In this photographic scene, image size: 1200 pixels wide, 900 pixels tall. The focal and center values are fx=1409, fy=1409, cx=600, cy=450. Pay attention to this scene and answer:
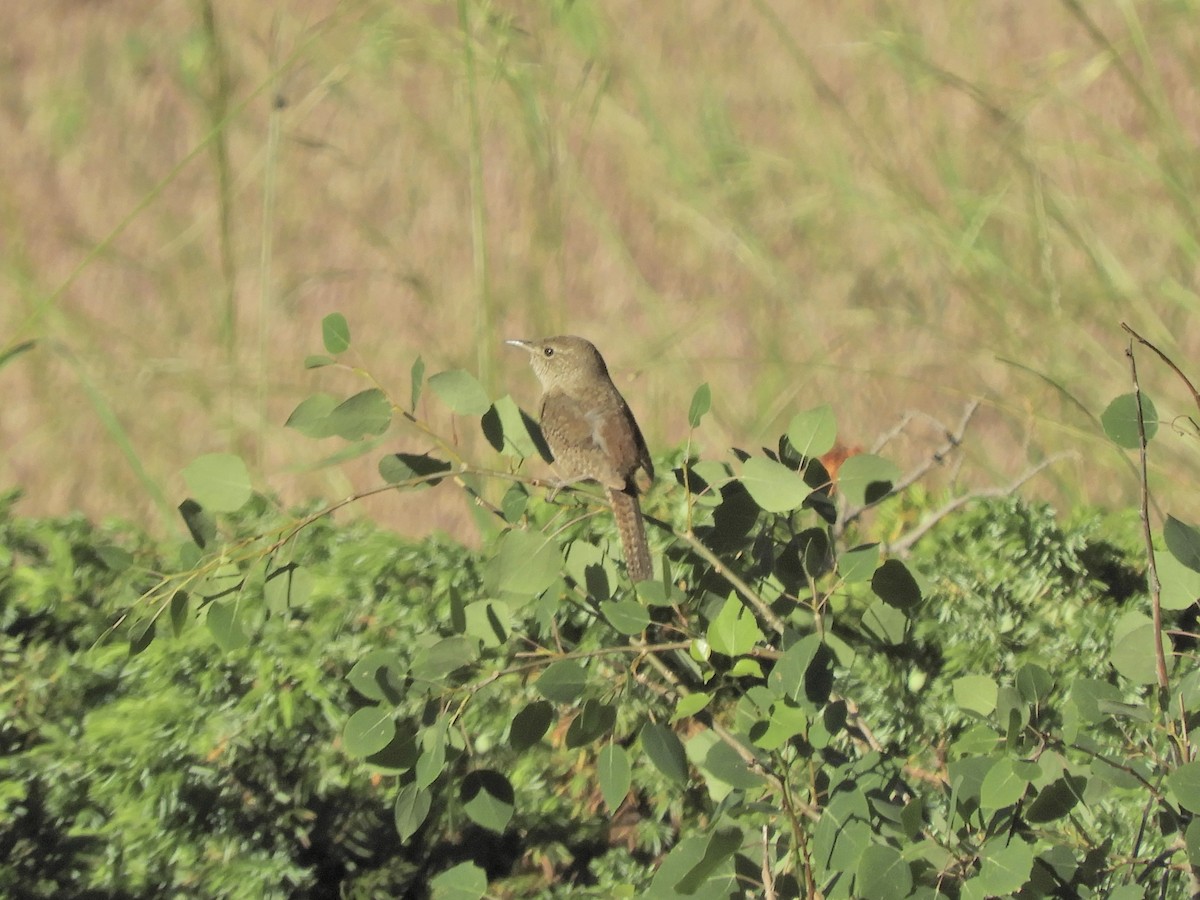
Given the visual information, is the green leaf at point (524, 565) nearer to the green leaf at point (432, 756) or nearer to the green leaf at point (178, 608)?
the green leaf at point (432, 756)

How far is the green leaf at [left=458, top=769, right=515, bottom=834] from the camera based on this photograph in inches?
65.1

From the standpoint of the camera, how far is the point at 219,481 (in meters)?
1.73

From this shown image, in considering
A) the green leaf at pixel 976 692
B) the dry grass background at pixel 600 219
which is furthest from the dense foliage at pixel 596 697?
the dry grass background at pixel 600 219

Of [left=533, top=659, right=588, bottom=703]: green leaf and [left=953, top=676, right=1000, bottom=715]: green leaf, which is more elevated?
[left=533, top=659, right=588, bottom=703]: green leaf

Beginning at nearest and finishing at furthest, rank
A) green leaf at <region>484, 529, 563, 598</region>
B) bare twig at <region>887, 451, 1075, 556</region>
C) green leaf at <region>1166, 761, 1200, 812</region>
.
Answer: green leaf at <region>1166, 761, 1200, 812</region> → green leaf at <region>484, 529, 563, 598</region> → bare twig at <region>887, 451, 1075, 556</region>

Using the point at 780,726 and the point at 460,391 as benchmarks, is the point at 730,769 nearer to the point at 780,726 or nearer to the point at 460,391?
the point at 780,726

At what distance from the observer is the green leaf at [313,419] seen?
5.54ft

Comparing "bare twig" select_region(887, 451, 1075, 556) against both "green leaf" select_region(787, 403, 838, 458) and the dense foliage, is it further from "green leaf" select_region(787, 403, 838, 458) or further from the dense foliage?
"green leaf" select_region(787, 403, 838, 458)

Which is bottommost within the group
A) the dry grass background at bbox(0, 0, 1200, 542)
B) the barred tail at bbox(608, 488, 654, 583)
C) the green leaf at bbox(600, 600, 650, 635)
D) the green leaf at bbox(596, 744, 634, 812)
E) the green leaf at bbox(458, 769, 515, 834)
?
the dry grass background at bbox(0, 0, 1200, 542)

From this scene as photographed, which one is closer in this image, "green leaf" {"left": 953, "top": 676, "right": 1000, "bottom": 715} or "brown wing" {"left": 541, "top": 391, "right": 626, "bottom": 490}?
"green leaf" {"left": 953, "top": 676, "right": 1000, "bottom": 715}

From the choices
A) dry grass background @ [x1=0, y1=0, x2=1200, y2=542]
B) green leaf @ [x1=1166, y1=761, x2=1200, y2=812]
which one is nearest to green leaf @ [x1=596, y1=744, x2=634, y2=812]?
green leaf @ [x1=1166, y1=761, x2=1200, y2=812]

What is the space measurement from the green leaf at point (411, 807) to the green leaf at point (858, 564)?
0.56m

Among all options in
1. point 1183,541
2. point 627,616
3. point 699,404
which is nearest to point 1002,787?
point 1183,541

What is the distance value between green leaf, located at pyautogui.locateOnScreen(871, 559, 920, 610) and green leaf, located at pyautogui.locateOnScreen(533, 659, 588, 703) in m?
0.40
